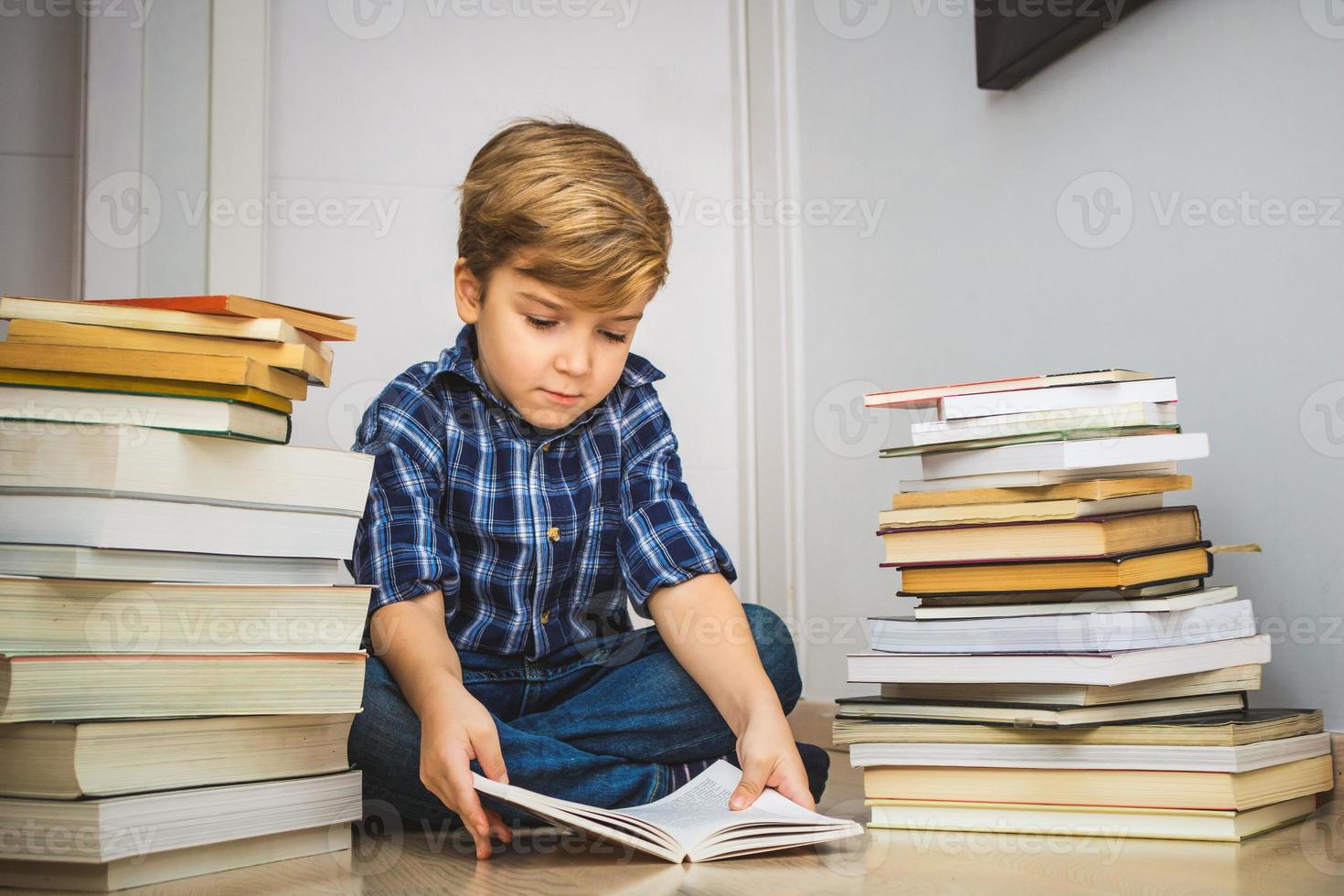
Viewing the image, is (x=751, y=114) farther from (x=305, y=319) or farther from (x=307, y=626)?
(x=307, y=626)

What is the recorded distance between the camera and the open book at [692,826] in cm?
79

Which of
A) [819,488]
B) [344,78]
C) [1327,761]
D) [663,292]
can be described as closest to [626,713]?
[1327,761]

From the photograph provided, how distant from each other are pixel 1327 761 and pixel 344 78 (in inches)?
58.4

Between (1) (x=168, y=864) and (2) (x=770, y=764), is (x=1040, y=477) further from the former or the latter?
(1) (x=168, y=864)

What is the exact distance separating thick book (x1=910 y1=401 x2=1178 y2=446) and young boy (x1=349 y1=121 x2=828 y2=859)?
0.28 m

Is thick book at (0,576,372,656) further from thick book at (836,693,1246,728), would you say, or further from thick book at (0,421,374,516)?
thick book at (836,693,1246,728)

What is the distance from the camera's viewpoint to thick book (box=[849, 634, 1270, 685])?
934 millimetres

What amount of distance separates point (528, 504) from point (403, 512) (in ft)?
0.47

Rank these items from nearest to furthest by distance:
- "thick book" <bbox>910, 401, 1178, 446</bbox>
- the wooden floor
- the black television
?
the wooden floor → "thick book" <bbox>910, 401, 1178, 446</bbox> → the black television

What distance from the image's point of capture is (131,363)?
32.9 inches

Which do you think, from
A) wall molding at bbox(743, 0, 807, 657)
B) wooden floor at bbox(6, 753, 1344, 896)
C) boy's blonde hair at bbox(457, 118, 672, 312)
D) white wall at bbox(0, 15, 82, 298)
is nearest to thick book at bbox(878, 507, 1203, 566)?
wooden floor at bbox(6, 753, 1344, 896)

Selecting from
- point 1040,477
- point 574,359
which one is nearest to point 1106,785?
point 1040,477

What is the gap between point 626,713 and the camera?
3.66 feet

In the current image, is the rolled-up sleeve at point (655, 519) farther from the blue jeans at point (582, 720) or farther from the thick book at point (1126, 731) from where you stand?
the thick book at point (1126, 731)
